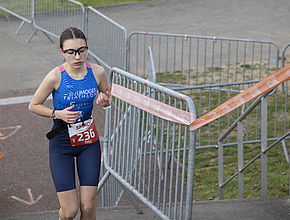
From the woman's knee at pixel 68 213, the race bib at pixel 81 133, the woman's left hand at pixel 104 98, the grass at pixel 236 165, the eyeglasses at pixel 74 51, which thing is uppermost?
the eyeglasses at pixel 74 51

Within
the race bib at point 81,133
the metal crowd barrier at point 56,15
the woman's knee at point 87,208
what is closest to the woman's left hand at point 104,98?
the race bib at point 81,133

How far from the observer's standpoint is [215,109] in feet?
14.6

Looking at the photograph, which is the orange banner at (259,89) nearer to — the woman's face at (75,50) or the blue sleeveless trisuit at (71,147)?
the blue sleeveless trisuit at (71,147)

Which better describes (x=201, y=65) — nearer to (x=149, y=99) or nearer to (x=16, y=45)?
(x=16, y=45)

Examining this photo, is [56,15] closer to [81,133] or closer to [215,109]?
[81,133]

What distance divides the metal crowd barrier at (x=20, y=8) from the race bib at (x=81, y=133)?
30.9 ft

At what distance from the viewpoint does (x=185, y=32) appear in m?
15.3

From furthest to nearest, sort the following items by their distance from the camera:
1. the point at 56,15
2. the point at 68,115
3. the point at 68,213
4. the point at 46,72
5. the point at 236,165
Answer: the point at 56,15
the point at 46,72
the point at 236,165
the point at 68,213
the point at 68,115

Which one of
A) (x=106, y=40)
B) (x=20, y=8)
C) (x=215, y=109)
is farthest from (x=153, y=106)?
(x=20, y=8)

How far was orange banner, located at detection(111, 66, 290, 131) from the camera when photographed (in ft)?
14.0

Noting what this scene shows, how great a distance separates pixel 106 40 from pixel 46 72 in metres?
A: 1.66

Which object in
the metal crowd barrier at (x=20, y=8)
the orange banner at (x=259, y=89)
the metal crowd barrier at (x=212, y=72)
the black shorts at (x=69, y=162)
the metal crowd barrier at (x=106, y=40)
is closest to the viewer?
the orange banner at (x=259, y=89)

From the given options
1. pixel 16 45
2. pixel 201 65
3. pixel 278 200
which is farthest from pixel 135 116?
pixel 16 45

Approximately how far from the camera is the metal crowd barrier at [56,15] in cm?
1216
